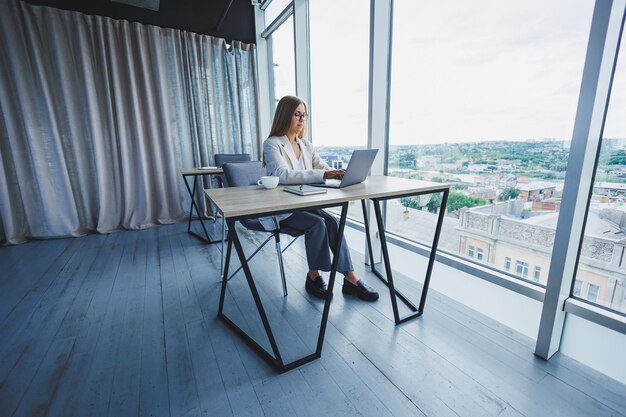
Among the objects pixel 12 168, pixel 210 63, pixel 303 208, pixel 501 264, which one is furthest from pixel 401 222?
pixel 12 168

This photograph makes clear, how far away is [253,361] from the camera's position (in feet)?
4.31

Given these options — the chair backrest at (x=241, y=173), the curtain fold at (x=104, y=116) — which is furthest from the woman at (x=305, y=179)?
the curtain fold at (x=104, y=116)

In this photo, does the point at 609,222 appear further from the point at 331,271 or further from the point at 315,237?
the point at 315,237

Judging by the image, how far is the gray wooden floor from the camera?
42.6 inches

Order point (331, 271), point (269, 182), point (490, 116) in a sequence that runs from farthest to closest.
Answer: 1. point (490, 116)
2. point (269, 182)
3. point (331, 271)

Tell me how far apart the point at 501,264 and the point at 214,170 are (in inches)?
97.7

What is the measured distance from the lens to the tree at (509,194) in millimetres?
1507

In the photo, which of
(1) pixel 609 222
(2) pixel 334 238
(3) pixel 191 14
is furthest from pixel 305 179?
(3) pixel 191 14

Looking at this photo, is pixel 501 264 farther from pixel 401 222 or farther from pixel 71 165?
pixel 71 165

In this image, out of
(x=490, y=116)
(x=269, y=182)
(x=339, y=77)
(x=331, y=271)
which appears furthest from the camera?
(x=339, y=77)

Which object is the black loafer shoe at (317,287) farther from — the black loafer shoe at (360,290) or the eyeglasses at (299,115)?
the eyeglasses at (299,115)

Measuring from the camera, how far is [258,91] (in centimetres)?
404

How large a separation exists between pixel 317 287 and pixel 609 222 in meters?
1.44

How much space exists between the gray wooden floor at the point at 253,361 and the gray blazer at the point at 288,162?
777 millimetres
